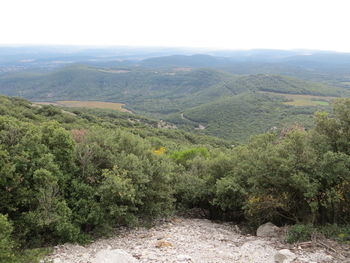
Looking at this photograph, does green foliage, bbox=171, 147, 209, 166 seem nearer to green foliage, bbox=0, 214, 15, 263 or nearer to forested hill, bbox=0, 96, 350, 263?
forested hill, bbox=0, 96, 350, 263

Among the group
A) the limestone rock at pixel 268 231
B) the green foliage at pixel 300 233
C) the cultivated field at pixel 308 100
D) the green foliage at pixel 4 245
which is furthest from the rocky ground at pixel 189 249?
the cultivated field at pixel 308 100

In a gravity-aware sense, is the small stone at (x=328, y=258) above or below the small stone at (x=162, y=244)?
above

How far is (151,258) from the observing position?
1431cm

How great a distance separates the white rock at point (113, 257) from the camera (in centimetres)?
1387

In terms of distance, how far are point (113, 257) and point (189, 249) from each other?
4519mm

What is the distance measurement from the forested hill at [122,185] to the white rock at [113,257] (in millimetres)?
2815

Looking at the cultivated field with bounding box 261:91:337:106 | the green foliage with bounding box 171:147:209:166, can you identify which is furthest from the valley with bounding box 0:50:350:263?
the cultivated field with bounding box 261:91:337:106

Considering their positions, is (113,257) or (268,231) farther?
(268,231)

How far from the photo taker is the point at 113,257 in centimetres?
1416

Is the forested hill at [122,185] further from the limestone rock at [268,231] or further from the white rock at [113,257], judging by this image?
the white rock at [113,257]

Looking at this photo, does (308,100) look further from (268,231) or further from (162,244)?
(162,244)

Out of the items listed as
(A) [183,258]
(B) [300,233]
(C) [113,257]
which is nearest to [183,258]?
(A) [183,258]

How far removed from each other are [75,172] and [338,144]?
1815cm

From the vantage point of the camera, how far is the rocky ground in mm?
14203
